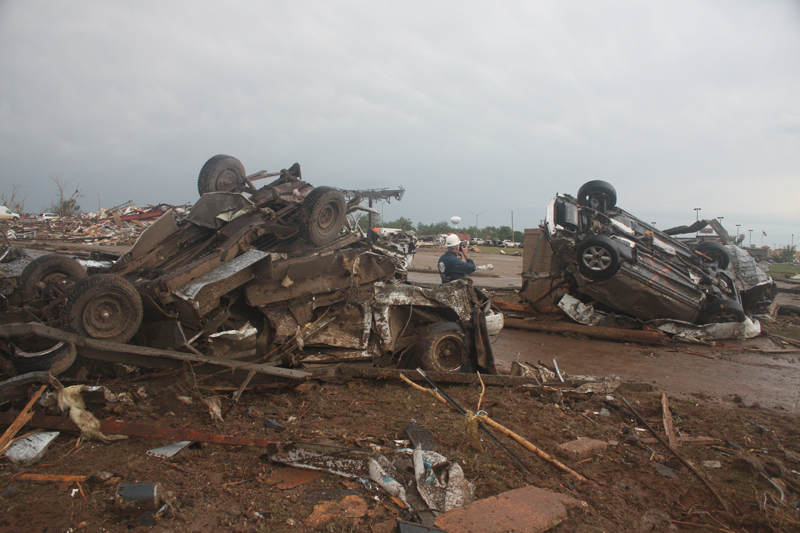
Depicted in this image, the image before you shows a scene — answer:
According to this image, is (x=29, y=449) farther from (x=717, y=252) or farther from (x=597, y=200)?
(x=717, y=252)

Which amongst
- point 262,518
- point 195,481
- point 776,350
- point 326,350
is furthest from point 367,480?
point 776,350

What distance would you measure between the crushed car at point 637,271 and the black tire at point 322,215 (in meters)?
5.05

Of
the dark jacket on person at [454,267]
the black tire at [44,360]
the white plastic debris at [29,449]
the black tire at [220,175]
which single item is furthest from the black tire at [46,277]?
the dark jacket on person at [454,267]

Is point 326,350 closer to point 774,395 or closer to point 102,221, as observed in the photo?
point 774,395

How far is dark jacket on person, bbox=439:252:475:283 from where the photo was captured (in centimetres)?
610

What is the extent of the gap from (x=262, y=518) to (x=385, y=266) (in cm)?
331

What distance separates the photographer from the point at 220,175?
5.77m

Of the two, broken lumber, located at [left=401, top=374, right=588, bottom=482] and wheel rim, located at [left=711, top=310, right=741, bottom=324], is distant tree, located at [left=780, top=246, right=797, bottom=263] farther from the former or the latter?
broken lumber, located at [left=401, top=374, right=588, bottom=482]

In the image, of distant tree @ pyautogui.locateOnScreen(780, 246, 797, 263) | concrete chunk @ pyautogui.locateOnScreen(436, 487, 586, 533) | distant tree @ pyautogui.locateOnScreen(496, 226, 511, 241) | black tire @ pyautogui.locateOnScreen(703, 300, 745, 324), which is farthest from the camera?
distant tree @ pyautogui.locateOnScreen(496, 226, 511, 241)

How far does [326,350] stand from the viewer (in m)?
4.96

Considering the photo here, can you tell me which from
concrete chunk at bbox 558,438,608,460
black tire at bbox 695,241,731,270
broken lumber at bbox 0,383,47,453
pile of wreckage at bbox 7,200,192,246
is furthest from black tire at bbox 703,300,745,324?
pile of wreckage at bbox 7,200,192,246

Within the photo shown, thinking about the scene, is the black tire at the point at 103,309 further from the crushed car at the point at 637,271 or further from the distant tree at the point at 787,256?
the distant tree at the point at 787,256

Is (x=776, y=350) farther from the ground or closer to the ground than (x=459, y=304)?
→ closer to the ground

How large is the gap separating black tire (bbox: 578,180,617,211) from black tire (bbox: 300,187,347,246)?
669 centimetres
